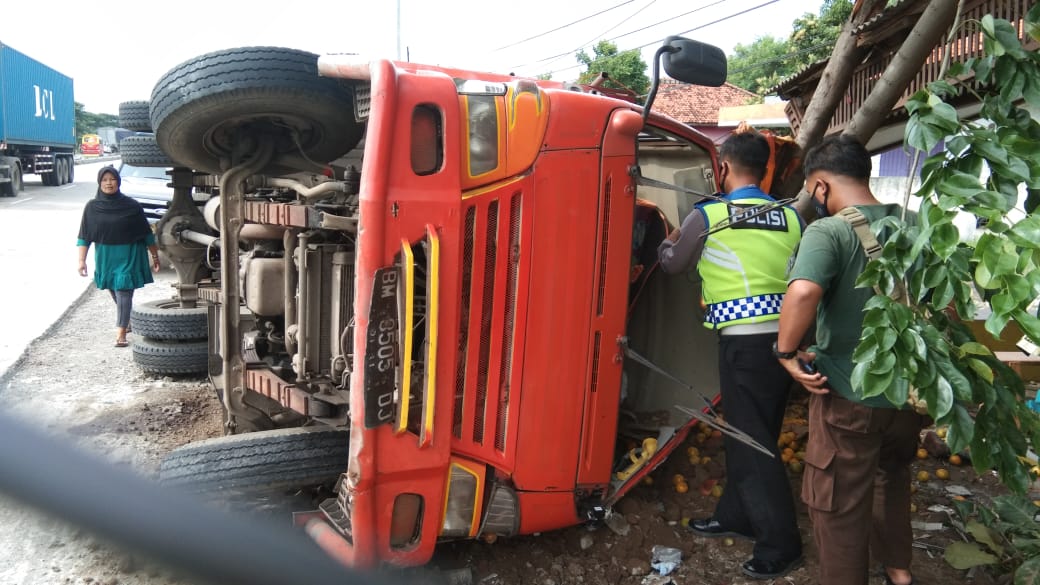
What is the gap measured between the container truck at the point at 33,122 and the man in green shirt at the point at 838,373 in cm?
2354

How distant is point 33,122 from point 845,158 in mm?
27406

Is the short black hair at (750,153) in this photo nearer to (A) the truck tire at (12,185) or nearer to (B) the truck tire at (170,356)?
(B) the truck tire at (170,356)

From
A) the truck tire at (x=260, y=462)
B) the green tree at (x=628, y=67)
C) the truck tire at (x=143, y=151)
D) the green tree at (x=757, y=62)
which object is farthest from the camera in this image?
the green tree at (x=757, y=62)

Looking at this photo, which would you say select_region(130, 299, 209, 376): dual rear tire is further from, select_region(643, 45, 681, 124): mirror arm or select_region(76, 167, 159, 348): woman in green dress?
select_region(643, 45, 681, 124): mirror arm

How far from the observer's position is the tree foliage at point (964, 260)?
1907 millimetres

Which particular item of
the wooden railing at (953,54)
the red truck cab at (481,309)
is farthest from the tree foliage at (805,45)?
the red truck cab at (481,309)

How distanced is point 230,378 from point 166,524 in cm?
311

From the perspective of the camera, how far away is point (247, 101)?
3316 mm

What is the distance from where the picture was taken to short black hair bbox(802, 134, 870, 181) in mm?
2830

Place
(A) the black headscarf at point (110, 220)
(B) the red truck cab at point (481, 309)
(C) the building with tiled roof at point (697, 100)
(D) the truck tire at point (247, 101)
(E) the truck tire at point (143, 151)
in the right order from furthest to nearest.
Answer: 1. (C) the building with tiled roof at point (697, 100)
2. (A) the black headscarf at point (110, 220)
3. (E) the truck tire at point (143, 151)
4. (D) the truck tire at point (247, 101)
5. (B) the red truck cab at point (481, 309)

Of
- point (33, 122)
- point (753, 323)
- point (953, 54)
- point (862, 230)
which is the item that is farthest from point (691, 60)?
point (33, 122)

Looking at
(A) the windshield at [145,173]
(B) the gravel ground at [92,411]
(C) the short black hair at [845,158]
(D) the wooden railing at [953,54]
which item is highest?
(D) the wooden railing at [953,54]

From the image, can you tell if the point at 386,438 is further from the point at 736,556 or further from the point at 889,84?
the point at 889,84

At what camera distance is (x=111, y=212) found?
694 centimetres
